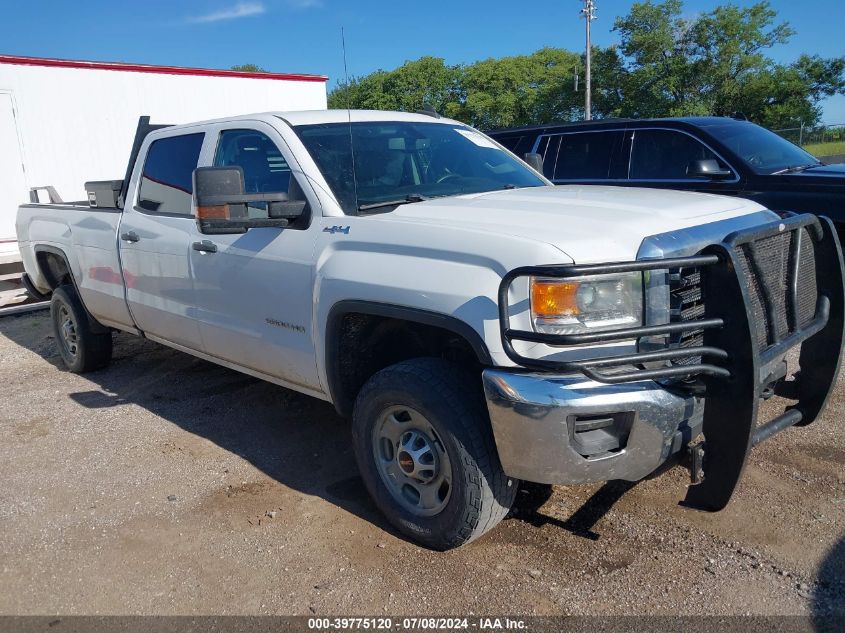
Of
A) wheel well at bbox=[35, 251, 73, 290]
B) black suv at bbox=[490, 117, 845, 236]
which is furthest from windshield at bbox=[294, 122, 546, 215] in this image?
wheel well at bbox=[35, 251, 73, 290]

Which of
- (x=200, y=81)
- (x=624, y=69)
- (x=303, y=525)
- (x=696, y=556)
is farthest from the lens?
(x=624, y=69)

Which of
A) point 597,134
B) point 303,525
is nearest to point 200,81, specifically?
point 597,134

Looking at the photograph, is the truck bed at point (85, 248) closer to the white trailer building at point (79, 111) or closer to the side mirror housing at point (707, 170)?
the white trailer building at point (79, 111)

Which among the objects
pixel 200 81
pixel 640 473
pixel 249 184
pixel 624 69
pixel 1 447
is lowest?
pixel 1 447

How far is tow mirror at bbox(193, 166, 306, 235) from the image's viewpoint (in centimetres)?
343

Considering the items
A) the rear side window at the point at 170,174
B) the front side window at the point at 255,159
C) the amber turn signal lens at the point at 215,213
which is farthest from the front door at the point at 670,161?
the amber turn signal lens at the point at 215,213

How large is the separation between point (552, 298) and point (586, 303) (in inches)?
5.7

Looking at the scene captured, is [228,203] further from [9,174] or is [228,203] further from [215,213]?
[9,174]

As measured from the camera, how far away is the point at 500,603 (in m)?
2.92

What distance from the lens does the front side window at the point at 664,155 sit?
276 inches

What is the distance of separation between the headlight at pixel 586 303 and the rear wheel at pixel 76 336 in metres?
4.68

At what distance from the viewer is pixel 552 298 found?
272cm

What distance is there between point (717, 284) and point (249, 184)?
8.72 ft

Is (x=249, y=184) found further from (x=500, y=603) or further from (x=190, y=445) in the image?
(x=500, y=603)
